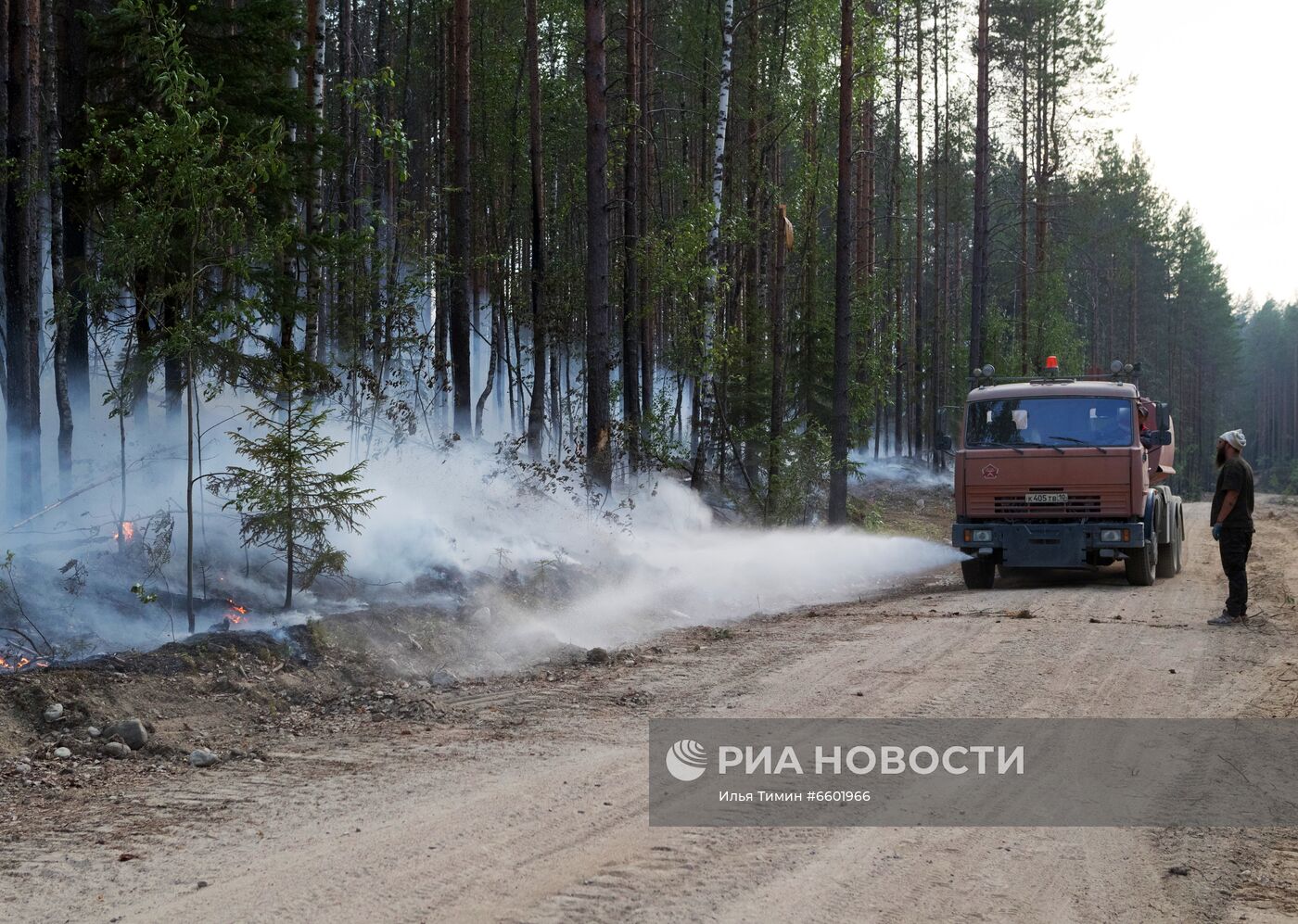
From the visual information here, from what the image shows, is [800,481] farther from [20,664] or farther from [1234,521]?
[20,664]

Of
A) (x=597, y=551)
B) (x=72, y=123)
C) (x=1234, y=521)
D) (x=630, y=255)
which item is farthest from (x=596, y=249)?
(x=1234, y=521)

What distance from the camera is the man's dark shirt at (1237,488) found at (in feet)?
38.9

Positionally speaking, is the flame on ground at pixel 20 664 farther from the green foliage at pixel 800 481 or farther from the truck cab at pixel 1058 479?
the green foliage at pixel 800 481

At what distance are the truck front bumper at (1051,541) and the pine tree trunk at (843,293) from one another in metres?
6.46

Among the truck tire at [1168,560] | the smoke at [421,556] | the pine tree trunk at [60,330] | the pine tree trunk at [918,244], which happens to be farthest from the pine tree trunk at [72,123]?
the pine tree trunk at [918,244]

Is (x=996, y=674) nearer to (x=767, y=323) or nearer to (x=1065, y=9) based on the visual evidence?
(x=767, y=323)

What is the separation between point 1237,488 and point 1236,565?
0.83 m

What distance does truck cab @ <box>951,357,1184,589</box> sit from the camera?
47.6ft

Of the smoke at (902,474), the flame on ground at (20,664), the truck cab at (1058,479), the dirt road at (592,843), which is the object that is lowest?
the smoke at (902,474)

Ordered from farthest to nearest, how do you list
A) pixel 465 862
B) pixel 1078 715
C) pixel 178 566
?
pixel 178 566
pixel 1078 715
pixel 465 862

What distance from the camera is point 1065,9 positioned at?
37.8m

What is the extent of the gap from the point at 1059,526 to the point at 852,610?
3.32 metres

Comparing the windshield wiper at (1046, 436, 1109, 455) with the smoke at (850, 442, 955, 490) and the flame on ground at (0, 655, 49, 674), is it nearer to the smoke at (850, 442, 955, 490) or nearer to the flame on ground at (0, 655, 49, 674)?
the flame on ground at (0, 655, 49, 674)

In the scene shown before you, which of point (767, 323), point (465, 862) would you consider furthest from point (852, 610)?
point (767, 323)
